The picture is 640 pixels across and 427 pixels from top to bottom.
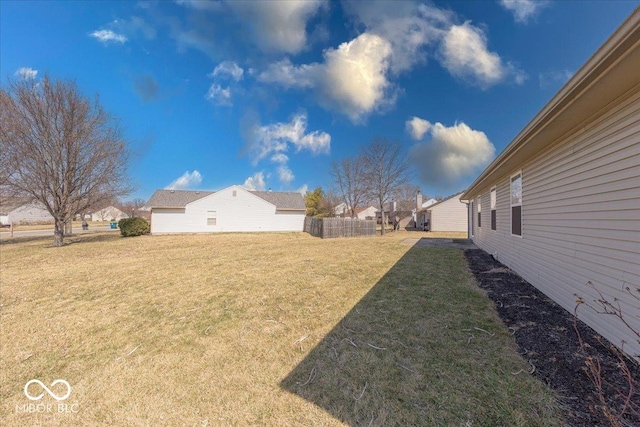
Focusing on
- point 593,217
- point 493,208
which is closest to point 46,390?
point 593,217

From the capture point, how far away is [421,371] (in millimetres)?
2471

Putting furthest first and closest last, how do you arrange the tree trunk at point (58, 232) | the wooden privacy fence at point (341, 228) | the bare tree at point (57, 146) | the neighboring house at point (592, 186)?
the wooden privacy fence at point (341, 228)
the tree trunk at point (58, 232)
the bare tree at point (57, 146)
the neighboring house at point (592, 186)

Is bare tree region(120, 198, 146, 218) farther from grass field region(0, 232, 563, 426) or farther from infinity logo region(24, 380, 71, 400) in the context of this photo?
infinity logo region(24, 380, 71, 400)

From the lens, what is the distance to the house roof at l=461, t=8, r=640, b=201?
79.0 inches

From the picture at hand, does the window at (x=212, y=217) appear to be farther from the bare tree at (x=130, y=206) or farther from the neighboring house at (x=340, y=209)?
the bare tree at (x=130, y=206)

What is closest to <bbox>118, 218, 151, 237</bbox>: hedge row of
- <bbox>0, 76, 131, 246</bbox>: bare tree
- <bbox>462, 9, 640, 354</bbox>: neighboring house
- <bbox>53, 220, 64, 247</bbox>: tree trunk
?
<bbox>0, 76, 131, 246</bbox>: bare tree

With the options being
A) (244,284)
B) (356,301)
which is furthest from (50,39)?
(356,301)

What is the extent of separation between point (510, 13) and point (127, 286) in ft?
46.8

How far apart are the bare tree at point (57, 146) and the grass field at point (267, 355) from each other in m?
11.0

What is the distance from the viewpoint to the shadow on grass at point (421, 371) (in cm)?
→ 193

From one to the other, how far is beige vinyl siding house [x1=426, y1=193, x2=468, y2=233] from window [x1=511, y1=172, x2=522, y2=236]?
18654mm

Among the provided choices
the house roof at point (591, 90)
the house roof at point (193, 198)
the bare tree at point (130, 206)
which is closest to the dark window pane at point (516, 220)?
the house roof at point (591, 90)

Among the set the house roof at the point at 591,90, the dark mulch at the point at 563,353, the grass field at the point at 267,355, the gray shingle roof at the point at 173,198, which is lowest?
the grass field at the point at 267,355

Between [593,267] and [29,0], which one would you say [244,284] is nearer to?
[593,267]
